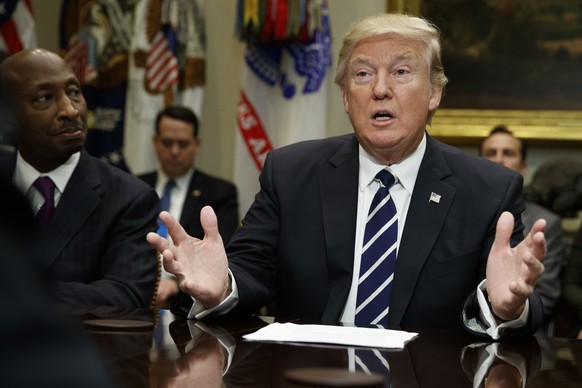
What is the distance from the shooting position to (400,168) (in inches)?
111

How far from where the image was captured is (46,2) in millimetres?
6934

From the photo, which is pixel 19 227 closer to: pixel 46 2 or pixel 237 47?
pixel 237 47

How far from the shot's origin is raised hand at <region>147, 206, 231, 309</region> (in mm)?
2189

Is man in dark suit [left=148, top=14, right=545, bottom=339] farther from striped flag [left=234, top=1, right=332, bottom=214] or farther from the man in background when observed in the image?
striped flag [left=234, top=1, right=332, bottom=214]

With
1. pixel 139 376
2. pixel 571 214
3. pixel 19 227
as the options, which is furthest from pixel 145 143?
pixel 19 227

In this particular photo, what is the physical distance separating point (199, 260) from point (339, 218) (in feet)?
2.03

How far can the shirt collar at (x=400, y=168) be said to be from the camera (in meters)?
2.80

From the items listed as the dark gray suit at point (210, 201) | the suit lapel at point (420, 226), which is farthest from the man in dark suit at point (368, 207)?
the dark gray suit at point (210, 201)

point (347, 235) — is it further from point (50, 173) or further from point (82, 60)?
point (82, 60)

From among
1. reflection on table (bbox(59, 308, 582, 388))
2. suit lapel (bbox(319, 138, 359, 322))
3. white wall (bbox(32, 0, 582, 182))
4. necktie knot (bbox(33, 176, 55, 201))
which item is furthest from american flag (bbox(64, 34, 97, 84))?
reflection on table (bbox(59, 308, 582, 388))

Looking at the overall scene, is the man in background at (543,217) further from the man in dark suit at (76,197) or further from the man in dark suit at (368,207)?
the man in dark suit at (76,197)

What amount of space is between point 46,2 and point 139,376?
19.7 ft

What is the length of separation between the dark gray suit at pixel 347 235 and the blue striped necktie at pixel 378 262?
38 millimetres

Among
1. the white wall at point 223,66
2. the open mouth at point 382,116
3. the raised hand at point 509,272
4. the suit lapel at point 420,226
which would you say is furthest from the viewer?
the white wall at point 223,66
